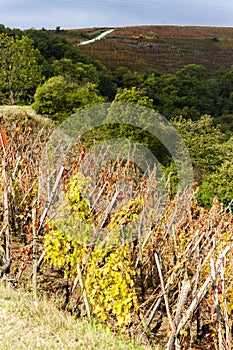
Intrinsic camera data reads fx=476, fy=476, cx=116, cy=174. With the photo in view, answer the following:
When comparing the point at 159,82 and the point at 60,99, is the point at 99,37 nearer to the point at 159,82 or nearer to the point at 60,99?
the point at 159,82

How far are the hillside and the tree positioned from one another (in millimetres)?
38007

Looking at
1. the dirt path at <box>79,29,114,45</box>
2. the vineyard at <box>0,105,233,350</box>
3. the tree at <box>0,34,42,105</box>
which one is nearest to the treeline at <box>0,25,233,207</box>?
the tree at <box>0,34,42,105</box>

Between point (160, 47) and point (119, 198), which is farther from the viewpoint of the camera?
point (160, 47)

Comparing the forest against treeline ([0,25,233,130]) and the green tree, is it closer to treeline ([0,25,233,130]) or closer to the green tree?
the green tree

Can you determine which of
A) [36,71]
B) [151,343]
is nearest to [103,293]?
[151,343]

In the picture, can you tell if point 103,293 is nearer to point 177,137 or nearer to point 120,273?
point 120,273

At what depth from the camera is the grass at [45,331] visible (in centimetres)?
379

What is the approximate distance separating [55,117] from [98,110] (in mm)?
3249

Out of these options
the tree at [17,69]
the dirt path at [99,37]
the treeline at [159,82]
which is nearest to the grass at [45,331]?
the tree at [17,69]

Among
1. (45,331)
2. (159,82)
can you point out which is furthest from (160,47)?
(45,331)

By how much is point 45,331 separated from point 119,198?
9.46 feet

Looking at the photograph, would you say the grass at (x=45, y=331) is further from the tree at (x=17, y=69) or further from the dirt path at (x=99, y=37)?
the dirt path at (x=99, y=37)

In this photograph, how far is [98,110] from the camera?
28578 millimetres

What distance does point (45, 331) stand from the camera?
3986 millimetres
